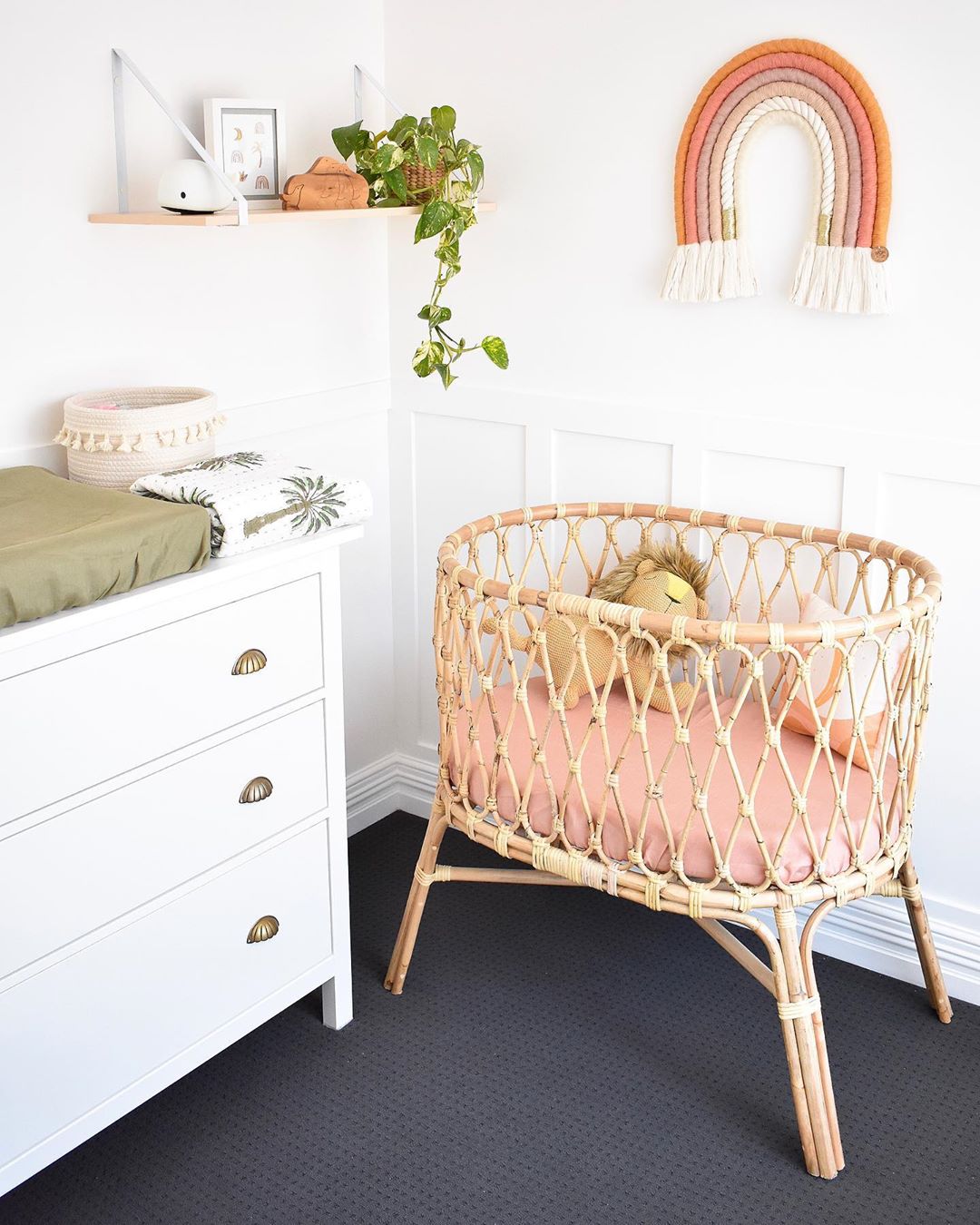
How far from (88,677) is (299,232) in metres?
1.09

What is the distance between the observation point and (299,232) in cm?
226

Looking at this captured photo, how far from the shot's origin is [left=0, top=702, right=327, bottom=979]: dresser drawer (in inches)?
58.3

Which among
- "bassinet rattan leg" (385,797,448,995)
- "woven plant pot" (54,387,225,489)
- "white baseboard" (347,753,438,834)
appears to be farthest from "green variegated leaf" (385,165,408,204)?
"white baseboard" (347,753,438,834)

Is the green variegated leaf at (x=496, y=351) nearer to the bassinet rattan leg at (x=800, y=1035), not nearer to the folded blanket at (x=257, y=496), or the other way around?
the folded blanket at (x=257, y=496)

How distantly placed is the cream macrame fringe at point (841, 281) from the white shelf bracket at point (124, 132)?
0.84 meters

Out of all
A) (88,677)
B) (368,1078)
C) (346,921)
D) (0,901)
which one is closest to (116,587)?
(88,677)

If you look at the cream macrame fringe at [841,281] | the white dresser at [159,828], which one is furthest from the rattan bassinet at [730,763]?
Result: the cream macrame fringe at [841,281]

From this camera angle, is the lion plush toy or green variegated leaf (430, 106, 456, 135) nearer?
the lion plush toy

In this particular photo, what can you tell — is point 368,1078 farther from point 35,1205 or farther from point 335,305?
point 335,305

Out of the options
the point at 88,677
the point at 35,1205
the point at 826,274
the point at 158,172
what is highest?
the point at 158,172

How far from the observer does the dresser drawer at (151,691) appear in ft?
4.71

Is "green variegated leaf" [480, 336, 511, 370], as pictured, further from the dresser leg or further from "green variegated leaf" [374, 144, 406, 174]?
the dresser leg

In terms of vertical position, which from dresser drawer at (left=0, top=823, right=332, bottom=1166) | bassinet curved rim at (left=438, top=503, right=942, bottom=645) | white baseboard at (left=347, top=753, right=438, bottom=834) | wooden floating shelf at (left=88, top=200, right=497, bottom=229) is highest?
wooden floating shelf at (left=88, top=200, right=497, bottom=229)

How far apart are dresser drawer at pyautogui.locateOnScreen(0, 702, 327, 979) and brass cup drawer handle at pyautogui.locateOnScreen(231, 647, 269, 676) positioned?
0.31ft
